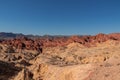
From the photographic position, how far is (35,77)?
39562 mm

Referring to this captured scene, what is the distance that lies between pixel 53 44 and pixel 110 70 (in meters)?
105

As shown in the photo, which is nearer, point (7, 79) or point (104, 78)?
point (104, 78)

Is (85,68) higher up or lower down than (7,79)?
higher up

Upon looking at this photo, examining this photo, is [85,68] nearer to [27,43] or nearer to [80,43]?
[80,43]

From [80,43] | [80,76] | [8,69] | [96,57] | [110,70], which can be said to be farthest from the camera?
[80,43]

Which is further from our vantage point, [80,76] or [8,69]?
[8,69]

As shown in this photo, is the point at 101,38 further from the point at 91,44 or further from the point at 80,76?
the point at 80,76

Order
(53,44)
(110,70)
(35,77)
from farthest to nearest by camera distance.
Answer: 1. (53,44)
2. (35,77)
3. (110,70)

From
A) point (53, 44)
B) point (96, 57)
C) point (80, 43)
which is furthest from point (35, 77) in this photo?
point (53, 44)

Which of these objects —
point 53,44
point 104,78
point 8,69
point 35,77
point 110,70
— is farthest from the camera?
point 53,44

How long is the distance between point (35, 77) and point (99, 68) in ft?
61.7

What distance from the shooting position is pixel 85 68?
24953mm

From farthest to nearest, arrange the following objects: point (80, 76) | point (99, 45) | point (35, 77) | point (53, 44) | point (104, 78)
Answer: point (53, 44), point (99, 45), point (35, 77), point (80, 76), point (104, 78)

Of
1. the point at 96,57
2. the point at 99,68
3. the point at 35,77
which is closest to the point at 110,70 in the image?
the point at 99,68
